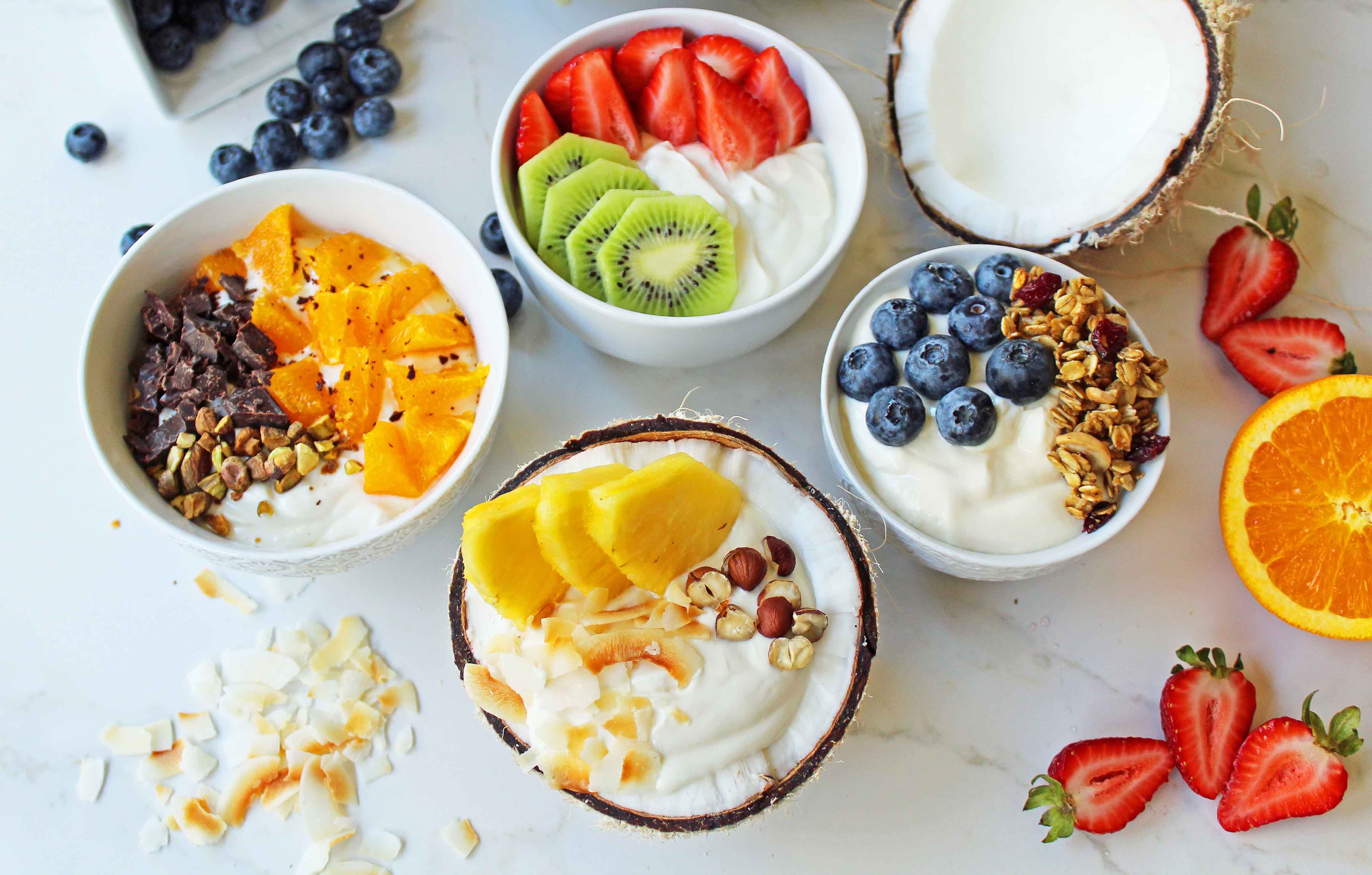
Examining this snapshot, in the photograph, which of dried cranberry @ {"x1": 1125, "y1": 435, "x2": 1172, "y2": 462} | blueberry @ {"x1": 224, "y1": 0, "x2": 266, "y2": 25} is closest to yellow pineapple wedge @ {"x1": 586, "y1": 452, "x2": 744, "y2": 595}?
dried cranberry @ {"x1": 1125, "y1": 435, "x2": 1172, "y2": 462}

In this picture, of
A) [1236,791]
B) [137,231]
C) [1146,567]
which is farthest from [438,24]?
[1236,791]

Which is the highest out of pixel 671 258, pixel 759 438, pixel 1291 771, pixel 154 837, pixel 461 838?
pixel 671 258

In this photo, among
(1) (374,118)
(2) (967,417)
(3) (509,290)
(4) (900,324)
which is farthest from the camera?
(1) (374,118)

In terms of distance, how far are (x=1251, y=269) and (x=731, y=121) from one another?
933 millimetres

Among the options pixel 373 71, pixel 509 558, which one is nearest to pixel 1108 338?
pixel 509 558

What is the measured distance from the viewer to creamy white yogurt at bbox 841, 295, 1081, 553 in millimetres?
1475

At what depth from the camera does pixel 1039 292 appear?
59.6 inches

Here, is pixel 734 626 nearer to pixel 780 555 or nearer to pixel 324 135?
pixel 780 555

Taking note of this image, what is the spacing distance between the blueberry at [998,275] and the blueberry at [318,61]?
121cm

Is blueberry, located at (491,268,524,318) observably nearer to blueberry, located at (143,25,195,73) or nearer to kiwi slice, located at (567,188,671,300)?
kiwi slice, located at (567,188,671,300)

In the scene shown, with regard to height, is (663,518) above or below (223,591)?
above

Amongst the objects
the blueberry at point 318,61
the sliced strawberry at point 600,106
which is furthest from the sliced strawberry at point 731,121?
the blueberry at point 318,61

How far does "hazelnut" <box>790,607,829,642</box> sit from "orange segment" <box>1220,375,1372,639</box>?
744 mm

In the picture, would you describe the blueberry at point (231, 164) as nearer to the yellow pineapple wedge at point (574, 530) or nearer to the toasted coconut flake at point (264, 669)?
the toasted coconut flake at point (264, 669)
